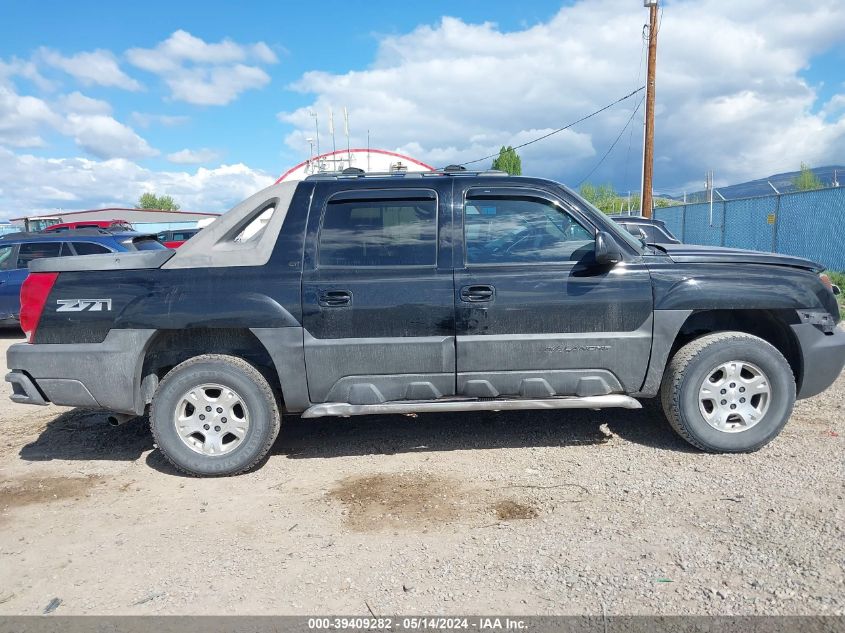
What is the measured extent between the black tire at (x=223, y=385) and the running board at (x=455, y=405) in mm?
309

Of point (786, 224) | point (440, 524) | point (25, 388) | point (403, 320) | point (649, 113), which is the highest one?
point (649, 113)

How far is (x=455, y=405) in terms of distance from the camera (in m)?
4.07

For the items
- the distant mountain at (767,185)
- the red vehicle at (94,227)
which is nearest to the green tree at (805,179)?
the distant mountain at (767,185)

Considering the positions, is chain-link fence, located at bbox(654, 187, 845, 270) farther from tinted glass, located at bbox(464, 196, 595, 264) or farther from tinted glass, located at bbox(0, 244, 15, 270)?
tinted glass, located at bbox(0, 244, 15, 270)

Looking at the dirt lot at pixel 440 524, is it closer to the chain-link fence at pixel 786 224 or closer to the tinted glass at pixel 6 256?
the tinted glass at pixel 6 256

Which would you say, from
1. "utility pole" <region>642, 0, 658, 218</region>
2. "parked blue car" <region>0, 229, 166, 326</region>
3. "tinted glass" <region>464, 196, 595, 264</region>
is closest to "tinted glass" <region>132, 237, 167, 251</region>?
"parked blue car" <region>0, 229, 166, 326</region>

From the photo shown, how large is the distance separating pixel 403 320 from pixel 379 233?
63 cm

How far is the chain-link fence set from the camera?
52.4ft

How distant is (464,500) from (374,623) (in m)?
1.22

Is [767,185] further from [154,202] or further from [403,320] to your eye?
[154,202]

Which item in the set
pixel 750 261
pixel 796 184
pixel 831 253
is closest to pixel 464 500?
pixel 750 261

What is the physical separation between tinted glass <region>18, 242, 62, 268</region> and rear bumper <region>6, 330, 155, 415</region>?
7.50 meters

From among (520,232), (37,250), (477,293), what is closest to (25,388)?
(477,293)

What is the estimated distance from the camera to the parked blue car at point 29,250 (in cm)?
992
